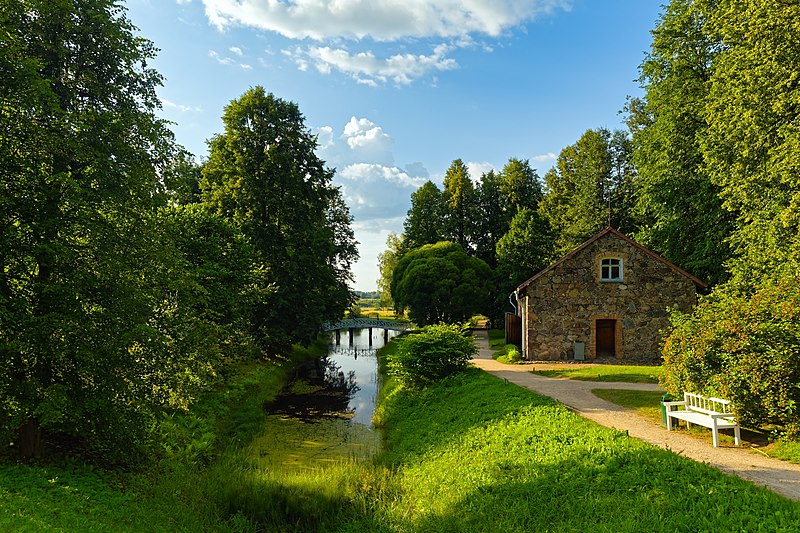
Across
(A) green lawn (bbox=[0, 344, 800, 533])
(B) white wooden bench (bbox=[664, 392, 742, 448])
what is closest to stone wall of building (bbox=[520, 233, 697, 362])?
(A) green lawn (bbox=[0, 344, 800, 533])

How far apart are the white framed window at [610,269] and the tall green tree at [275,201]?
53.3ft

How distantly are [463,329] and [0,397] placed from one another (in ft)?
51.3

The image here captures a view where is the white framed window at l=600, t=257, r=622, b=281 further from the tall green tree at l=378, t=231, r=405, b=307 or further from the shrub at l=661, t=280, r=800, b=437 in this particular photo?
the tall green tree at l=378, t=231, r=405, b=307

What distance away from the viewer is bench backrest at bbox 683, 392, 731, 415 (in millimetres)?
9845

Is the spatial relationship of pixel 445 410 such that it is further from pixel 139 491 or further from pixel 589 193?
pixel 589 193

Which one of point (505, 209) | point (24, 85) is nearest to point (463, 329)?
point (24, 85)

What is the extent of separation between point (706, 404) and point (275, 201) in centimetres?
2424

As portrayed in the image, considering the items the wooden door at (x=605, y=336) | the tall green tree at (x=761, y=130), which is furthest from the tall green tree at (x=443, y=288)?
the tall green tree at (x=761, y=130)

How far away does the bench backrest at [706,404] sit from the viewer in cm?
985

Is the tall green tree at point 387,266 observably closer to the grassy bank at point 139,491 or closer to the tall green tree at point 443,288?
the tall green tree at point 443,288

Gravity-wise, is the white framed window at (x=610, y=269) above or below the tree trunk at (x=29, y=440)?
above

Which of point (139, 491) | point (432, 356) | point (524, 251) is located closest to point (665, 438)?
point (432, 356)

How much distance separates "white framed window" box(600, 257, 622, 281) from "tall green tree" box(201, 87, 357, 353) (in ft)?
53.3

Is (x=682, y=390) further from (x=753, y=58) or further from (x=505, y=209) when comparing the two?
(x=505, y=209)
